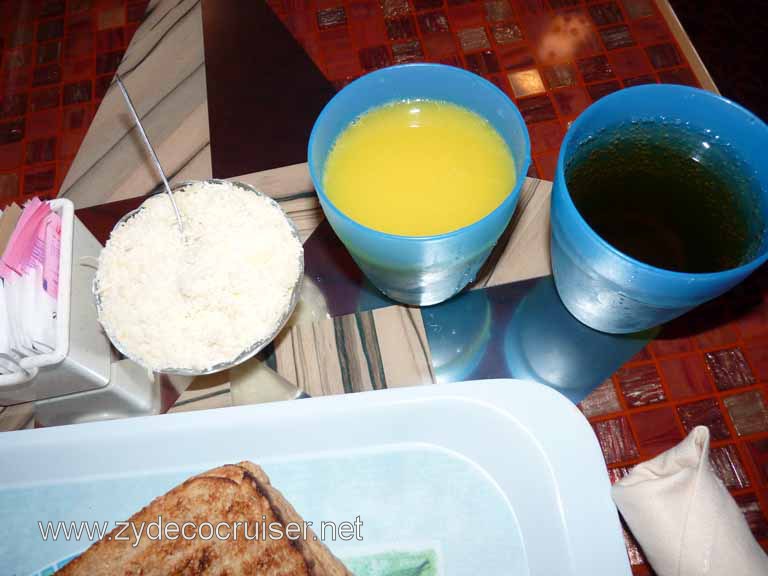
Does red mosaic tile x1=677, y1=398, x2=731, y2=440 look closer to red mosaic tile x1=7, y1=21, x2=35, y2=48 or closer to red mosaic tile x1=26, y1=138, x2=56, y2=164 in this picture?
red mosaic tile x1=26, y1=138, x2=56, y2=164

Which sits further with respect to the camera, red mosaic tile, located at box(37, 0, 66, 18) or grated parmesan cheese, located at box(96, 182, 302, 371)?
red mosaic tile, located at box(37, 0, 66, 18)

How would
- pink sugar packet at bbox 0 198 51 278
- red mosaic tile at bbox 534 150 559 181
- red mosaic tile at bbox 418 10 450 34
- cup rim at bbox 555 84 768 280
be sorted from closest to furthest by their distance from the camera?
cup rim at bbox 555 84 768 280 → pink sugar packet at bbox 0 198 51 278 → red mosaic tile at bbox 534 150 559 181 → red mosaic tile at bbox 418 10 450 34

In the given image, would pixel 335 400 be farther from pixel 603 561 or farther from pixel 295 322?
pixel 603 561

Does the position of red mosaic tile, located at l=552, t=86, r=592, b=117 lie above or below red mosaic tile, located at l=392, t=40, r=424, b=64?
below

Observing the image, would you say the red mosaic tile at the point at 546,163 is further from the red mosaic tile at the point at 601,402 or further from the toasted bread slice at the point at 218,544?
the toasted bread slice at the point at 218,544

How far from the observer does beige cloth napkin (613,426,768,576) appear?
479 mm

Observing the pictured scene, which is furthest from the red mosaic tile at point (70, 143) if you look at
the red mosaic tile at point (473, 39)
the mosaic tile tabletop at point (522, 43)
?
the red mosaic tile at point (473, 39)

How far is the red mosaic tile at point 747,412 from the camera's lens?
586 mm

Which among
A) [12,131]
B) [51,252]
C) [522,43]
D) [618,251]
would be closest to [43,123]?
[12,131]

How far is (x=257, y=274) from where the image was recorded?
1.90 ft

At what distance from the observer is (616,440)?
59cm

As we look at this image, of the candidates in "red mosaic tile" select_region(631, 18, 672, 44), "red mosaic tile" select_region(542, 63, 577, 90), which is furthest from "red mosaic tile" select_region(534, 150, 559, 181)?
"red mosaic tile" select_region(631, 18, 672, 44)

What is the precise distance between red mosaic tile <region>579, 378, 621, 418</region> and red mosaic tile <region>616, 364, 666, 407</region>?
0.01 m

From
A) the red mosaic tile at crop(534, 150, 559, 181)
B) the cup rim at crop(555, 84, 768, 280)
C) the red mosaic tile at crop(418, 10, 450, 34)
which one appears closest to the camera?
the cup rim at crop(555, 84, 768, 280)
